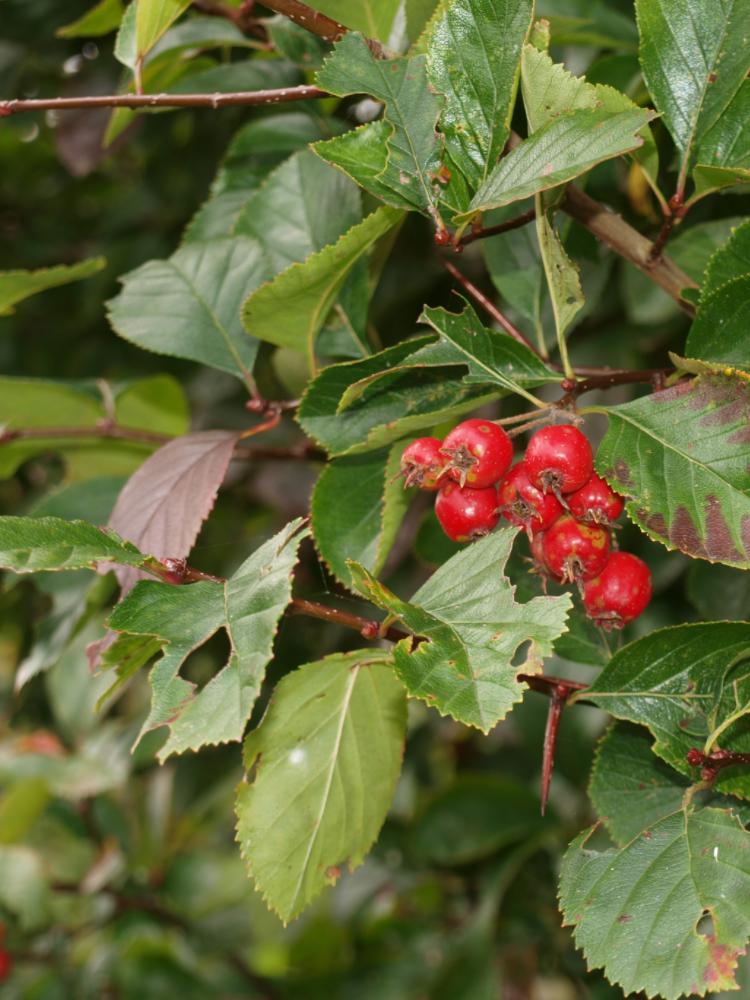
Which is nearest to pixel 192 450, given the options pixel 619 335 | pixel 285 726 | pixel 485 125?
pixel 285 726

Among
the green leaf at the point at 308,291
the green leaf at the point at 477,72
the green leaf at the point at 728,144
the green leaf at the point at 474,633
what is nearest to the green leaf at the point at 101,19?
the green leaf at the point at 308,291

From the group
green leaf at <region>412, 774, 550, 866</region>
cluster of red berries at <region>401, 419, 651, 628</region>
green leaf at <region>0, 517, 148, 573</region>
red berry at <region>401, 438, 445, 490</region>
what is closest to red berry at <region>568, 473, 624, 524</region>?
cluster of red berries at <region>401, 419, 651, 628</region>

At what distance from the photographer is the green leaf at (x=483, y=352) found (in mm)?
788

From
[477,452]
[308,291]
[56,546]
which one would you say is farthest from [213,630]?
[308,291]

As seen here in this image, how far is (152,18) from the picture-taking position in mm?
883

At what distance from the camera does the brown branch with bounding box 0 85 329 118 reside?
85 cm

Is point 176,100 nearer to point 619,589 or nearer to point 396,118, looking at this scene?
point 396,118

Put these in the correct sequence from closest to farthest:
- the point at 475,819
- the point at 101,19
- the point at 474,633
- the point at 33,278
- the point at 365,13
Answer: the point at 474,633, the point at 365,13, the point at 33,278, the point at 101,19, the point at 475,819

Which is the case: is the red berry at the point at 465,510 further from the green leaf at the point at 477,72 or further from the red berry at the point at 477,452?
the green leaf at the point at 477,72

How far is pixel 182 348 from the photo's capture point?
3.76 ft

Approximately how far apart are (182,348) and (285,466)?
0.58 meters

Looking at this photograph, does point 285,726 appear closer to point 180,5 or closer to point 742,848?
point 742,848

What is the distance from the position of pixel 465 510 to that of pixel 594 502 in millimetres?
96

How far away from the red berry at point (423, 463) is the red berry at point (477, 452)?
15 mm
